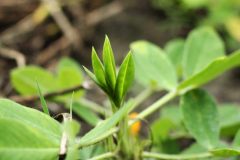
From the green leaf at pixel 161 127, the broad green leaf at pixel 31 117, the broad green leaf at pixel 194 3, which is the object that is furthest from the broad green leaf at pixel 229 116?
the broad green leaf at pixel 194 3

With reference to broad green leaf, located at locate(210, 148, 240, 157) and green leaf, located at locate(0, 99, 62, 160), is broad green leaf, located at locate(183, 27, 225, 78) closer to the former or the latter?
broad green leaf, located at locate(210, 148, 240, 157)

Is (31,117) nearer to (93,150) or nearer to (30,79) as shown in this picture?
(93,150)

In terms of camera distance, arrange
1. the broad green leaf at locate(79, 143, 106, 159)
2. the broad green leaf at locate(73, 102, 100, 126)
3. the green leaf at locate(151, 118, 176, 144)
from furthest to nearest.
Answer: the green leaf at locate(151, 118, 176, 144), the broad green leaf at locate(73, 102, 100, 126), the broad green leaf at locate(79, 143, 106, 159)

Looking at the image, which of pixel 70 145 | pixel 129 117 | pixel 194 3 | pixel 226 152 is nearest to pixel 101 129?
pixel 70 145

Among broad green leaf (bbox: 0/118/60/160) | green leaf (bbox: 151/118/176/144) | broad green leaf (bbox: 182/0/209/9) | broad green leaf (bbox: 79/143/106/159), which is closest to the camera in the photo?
broad green leaf (bbox: 0/118/60/160)

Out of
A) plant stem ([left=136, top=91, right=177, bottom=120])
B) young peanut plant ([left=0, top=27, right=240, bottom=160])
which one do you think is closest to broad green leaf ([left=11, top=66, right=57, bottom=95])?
young peanut plant ([left=0, top=27, right=240, bottom=160])

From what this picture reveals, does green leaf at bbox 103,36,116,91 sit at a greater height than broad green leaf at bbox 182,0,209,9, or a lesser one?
lesser

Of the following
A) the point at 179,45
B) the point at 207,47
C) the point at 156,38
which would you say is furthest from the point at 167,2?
the point at 207,47
